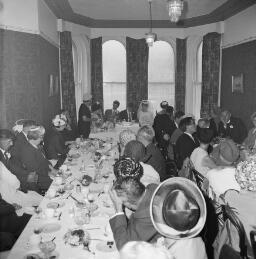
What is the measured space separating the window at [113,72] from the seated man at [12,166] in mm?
6879

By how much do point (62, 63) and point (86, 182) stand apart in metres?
6.36

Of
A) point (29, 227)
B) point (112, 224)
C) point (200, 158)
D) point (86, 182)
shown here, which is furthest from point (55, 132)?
point (112, 224)

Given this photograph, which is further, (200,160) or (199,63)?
(199,63)

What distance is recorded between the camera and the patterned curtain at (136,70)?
10906 mm

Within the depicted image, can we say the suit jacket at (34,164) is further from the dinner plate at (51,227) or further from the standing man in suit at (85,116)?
the standing man in suit at (85,116)

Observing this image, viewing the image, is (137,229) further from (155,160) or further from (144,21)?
(144,21)

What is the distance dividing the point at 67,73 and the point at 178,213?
8.44 metres

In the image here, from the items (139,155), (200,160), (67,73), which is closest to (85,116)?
(67,73)

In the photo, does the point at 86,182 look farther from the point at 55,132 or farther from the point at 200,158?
the point at 55,132

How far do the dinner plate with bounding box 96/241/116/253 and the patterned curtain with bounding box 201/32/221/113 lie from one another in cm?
829

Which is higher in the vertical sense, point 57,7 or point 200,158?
point 57,7

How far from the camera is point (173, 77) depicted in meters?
11.4

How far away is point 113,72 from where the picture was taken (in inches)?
443

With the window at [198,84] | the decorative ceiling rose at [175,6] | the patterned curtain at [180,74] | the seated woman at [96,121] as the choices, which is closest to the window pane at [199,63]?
the window at [198,84]
